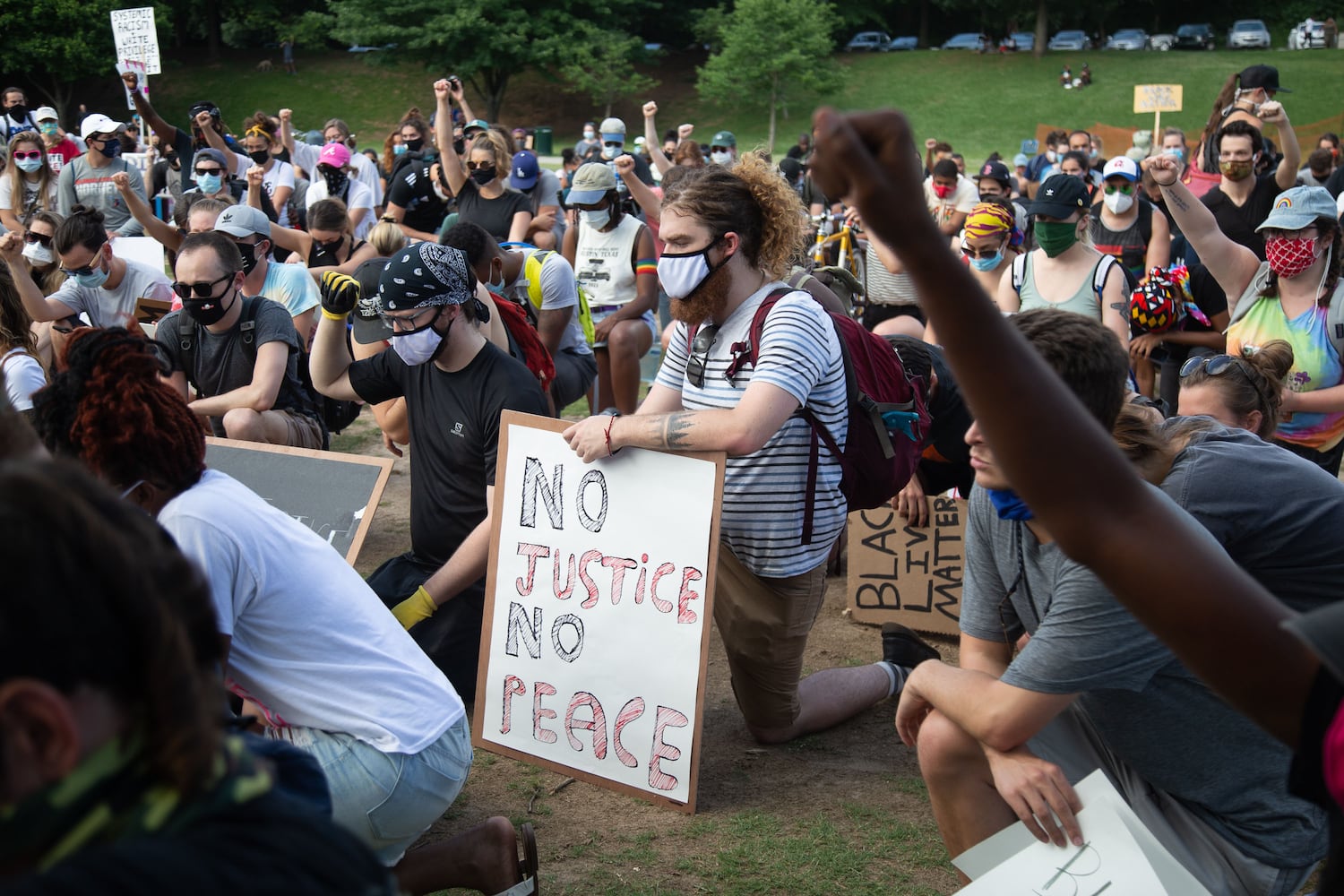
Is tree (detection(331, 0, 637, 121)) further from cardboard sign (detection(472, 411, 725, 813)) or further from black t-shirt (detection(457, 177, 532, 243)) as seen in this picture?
cardboard sign (detection(472, 411, 725, 813))

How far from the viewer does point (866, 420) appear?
4039mm

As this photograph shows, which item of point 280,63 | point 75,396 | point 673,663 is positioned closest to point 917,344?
point 673,663

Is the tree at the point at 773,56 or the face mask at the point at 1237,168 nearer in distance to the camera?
the face mask at the point at 1237,168

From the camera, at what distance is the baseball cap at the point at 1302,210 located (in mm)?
4797

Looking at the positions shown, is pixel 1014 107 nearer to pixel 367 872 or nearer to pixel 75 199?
pixel 75 199

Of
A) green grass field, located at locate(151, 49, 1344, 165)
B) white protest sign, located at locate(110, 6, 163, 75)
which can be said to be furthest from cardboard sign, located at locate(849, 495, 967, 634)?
green grass field, located at locate(151, 49, 1344, 165)

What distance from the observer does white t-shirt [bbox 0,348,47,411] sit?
191 inches

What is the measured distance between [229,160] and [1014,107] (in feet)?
112

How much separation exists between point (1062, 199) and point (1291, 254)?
1091 mm

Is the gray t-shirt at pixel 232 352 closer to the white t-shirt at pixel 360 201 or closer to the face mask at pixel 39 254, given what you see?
the face mask at pixel 39 254

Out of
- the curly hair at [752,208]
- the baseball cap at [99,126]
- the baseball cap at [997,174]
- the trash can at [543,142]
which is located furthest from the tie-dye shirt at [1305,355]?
the trash can at [543,142]

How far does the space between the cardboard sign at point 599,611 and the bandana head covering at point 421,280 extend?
56 cm

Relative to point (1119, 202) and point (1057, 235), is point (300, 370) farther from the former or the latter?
point (1119, 202)

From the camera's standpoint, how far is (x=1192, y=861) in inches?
105
